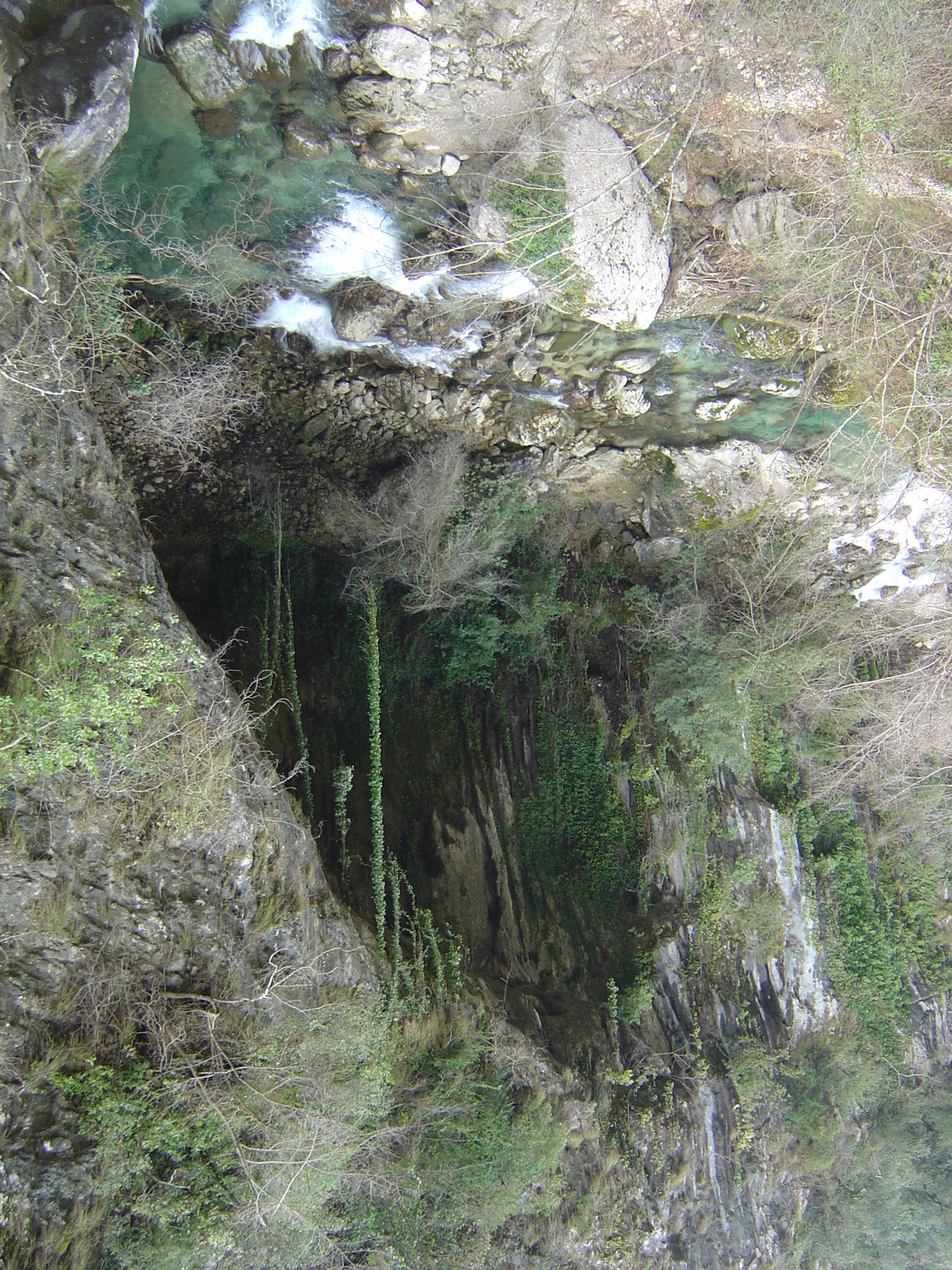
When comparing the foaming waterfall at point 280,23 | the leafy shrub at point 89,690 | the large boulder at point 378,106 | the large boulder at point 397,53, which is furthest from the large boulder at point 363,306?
the leafy shrub at point 89,690

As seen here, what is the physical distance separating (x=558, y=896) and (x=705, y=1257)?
3.13 meters

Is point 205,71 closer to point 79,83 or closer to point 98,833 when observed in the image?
point 79,83

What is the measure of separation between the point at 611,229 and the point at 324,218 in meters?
2.36

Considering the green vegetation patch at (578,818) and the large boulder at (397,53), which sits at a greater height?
the large boulder at (397,53)

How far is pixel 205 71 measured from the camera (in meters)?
4.82

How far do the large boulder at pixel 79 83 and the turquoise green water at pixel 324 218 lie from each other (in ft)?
0.96

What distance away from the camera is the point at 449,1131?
4789 mm

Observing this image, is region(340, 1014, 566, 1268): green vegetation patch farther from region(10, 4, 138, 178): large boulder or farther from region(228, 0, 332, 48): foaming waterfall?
region(228, 0, 332, 48): foaming waterfall

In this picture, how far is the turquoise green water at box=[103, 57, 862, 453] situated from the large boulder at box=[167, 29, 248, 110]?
0.09 meters

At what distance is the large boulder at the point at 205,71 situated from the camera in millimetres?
4703

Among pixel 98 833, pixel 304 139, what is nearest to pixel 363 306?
pixel 304 139

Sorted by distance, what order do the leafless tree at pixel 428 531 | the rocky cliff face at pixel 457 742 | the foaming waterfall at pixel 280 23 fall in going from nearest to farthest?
the rocky cliff face at pixel 457 742 → the foaming waterfall at pixel 280 23 → the leafless tree at pixel 428 531

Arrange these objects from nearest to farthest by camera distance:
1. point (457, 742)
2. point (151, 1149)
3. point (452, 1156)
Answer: point (151, 1149), point (452, 1156), point (457, 742)

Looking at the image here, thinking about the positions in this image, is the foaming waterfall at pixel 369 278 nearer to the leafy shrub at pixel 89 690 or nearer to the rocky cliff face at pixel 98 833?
the rocky cliff face at pixel 98 833
